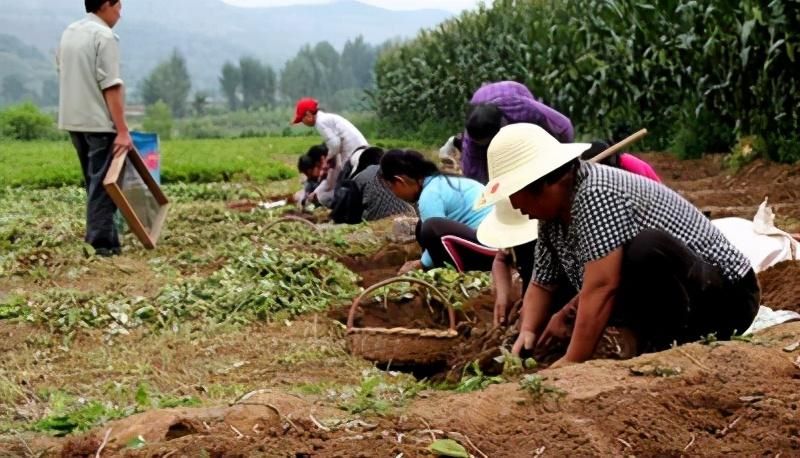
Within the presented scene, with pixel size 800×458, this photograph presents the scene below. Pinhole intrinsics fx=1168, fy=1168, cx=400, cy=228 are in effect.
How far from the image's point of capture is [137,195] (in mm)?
7977

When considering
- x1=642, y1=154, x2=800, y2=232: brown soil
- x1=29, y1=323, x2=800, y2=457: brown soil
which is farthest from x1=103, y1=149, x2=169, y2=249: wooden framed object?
x1=29, y1=323, x2=800, y2=457: brown soil

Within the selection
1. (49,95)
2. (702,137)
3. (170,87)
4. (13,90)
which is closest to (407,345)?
(702,137)

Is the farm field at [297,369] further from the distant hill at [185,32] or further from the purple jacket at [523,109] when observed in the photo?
the distant hill at [185,32]

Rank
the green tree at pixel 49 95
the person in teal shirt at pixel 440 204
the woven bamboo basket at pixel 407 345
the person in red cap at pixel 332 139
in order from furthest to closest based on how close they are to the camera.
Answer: the green tree at pixel 49 95 → the person in red cap at pixel 332 139 → the person in teal shirt at pixel 440 204 → the woven bamboo basket at pixel 407 345

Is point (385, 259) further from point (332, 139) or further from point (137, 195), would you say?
point (332, 139)

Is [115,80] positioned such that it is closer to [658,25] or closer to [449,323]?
[449,323]

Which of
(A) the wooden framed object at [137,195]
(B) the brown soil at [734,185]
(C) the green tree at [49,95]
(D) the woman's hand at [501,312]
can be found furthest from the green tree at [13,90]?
(D) the woman's hand at [501,312]

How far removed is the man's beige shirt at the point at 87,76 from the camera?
7.68 m

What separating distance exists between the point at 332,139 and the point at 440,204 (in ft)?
13.1

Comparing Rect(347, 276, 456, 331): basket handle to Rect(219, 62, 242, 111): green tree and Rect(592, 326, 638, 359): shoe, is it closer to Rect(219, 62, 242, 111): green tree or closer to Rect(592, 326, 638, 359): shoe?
Rect(592, 326, 638, 359): shoe

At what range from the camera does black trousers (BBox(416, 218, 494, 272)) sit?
601cm

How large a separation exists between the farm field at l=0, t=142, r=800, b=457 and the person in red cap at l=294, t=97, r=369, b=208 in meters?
0.77

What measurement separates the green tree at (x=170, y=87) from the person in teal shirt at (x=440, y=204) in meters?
62.0

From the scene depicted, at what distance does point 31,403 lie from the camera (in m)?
4.29
